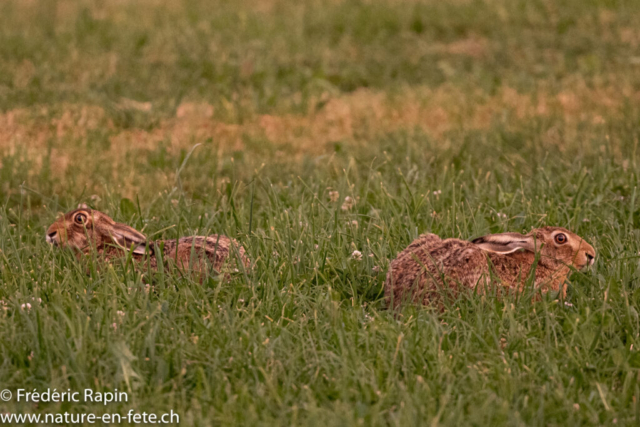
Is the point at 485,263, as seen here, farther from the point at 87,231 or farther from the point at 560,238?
the point at 87,231

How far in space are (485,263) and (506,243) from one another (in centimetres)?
17

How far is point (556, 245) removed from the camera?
454cm

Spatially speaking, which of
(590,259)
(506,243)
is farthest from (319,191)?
(590,259)

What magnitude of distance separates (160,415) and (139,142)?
4981 mm

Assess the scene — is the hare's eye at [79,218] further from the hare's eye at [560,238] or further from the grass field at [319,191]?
the hare's eye at [560,238]

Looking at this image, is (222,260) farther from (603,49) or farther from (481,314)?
(603,49)

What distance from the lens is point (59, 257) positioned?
4.77 metres

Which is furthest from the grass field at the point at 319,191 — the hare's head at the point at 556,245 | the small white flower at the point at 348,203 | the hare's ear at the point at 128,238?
the hare's ear at the point at 128,238

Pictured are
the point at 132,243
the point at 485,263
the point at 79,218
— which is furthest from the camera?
the point at 79,218

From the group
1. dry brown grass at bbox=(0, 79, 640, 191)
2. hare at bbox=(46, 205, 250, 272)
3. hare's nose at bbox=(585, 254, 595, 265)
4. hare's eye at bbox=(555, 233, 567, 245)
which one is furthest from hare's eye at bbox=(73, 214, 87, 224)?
hare's nose at bbox=(585, 254, 595, 265)

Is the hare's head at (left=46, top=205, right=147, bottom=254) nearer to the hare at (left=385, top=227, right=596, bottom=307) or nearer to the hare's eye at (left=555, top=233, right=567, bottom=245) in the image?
the hare at (left=385, top=227, right=596, bottom=307)

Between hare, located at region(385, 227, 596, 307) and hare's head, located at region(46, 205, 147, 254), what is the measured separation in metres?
1.54

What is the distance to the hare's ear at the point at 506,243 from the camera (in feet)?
14.2

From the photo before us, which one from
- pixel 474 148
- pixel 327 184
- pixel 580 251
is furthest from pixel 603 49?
pixel 580 251
